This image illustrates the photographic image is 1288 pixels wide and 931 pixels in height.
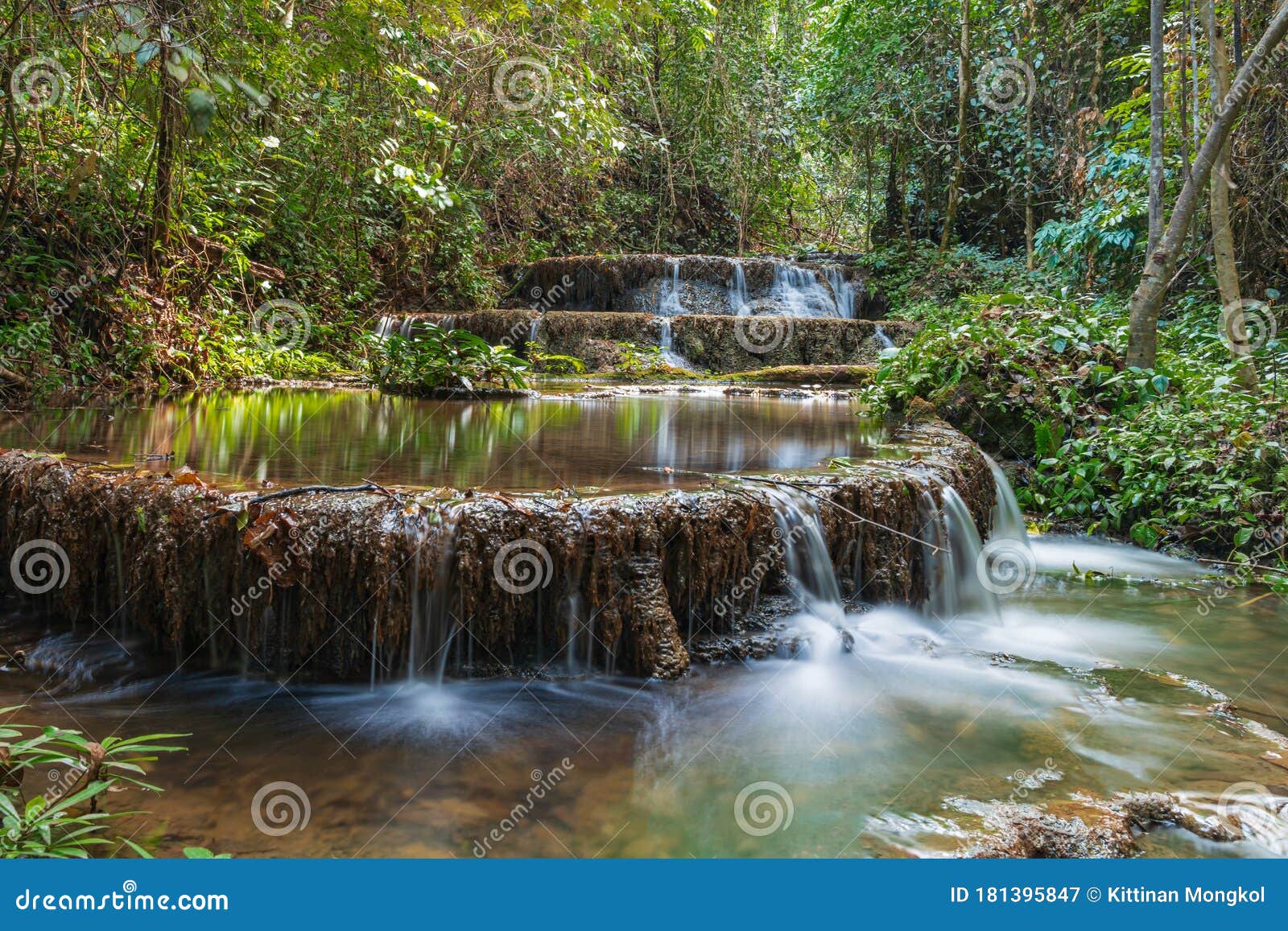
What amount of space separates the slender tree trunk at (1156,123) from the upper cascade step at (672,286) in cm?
682

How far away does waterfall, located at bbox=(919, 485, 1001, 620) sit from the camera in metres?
3.74

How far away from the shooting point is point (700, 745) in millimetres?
2463

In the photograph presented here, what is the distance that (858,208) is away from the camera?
22719mm

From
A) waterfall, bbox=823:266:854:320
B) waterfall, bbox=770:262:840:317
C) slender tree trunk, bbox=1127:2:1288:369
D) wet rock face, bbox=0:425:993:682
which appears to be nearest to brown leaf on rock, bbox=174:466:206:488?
wet rock face, bbox=0:425:993:682

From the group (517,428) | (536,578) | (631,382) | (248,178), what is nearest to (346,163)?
(248,178)

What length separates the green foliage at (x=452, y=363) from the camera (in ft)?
22.7

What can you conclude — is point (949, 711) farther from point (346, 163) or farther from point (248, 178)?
point (346, 163)

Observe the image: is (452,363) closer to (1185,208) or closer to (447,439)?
(447,439)

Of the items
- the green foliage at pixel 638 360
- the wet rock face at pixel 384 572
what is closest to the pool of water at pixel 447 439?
the wet rock face at pixel 384 572

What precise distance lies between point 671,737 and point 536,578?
0.74m

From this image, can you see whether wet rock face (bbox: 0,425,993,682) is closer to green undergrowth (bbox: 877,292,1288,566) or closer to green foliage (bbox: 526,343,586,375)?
green undergrowth (bbox: 877,292,1288,566)

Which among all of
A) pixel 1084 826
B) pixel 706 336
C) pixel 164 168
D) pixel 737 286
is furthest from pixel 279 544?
pixel 737 286

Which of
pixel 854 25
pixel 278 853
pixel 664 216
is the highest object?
Answer: pixel 854 25

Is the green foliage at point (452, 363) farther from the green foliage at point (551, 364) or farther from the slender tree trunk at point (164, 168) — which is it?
the green foliage at point (551, 364)
